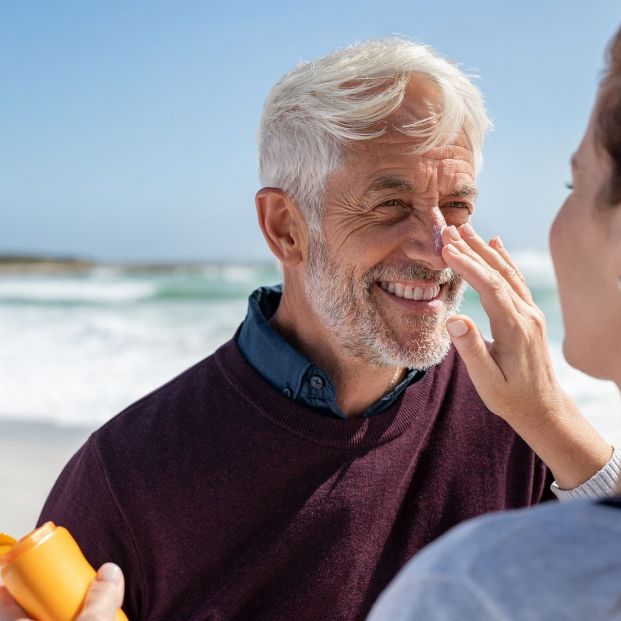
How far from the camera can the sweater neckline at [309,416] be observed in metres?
2.16

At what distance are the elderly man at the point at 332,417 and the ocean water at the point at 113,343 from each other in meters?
0.46

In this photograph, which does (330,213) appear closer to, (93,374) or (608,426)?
(608,426)

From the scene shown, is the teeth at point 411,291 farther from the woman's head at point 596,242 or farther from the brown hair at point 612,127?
the brown hair at point 612,127

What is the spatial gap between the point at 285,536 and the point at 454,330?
70 centimetres

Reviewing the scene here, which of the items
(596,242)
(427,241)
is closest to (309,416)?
(427,241)

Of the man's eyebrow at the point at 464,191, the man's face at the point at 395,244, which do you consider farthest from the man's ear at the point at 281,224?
the man's eyebrow at the point at 464,191

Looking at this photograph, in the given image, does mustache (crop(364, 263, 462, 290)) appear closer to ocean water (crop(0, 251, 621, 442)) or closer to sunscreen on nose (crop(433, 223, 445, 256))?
sunscreen on nose (crop(433, 223, 445, 256))

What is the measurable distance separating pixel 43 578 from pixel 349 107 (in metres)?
1.43

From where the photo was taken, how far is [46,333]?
13484 mm

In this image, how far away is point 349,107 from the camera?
2.24 m

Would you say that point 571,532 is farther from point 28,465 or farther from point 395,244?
point 28,465

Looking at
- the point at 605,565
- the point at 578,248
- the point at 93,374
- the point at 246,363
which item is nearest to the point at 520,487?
the point at 246,363

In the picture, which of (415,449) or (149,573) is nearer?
(149,573)

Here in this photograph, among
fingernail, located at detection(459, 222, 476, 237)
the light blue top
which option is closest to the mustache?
fingernail, located at detection(459, 222, 476, 237)
